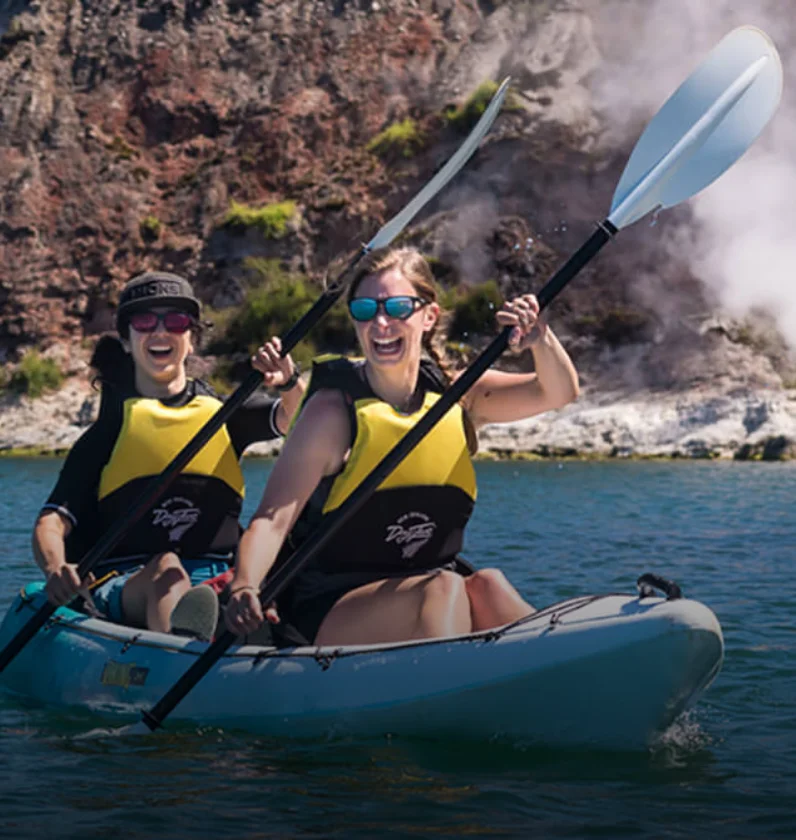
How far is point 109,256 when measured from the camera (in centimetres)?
3297

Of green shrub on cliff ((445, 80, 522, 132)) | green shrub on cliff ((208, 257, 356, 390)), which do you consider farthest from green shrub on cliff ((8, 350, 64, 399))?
green shrub on cliff ((445, 80, 522, 132))

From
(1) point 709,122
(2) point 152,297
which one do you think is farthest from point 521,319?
(2) point 152,297

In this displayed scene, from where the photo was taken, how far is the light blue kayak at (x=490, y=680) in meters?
4.07

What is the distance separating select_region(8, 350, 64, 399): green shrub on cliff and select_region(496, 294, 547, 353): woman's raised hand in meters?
26.5

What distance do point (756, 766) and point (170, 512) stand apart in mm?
2447

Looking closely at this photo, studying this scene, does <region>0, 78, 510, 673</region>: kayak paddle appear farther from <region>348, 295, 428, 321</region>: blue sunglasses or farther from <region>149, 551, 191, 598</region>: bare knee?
<region>348, 295, 428, 321</region>: blue sunglasses

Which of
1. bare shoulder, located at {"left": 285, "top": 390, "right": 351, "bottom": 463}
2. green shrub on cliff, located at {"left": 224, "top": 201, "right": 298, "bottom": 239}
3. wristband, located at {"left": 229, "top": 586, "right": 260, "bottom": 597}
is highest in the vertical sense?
green shrub on cliff, located at {"left": 224, "top": 201, "right": 298, "bottom": 239}

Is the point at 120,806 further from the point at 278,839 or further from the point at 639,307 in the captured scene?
the point at 639,307

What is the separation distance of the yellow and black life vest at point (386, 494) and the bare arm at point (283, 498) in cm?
9

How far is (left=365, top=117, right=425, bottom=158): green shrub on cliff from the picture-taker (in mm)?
32562

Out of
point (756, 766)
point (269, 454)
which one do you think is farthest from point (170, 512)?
point (269, 454)

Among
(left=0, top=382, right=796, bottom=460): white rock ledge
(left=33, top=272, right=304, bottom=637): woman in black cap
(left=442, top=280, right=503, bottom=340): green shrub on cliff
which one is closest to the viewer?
(left=33, top=272, right=304, bottom=637): woman in black cap

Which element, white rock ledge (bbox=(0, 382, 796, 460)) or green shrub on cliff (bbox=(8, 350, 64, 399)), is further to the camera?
green shrub on cliff (bbox=(8, 350, 64, 399))

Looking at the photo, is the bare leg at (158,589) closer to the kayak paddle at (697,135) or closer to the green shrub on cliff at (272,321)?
the kayak paddle at (697,135)
